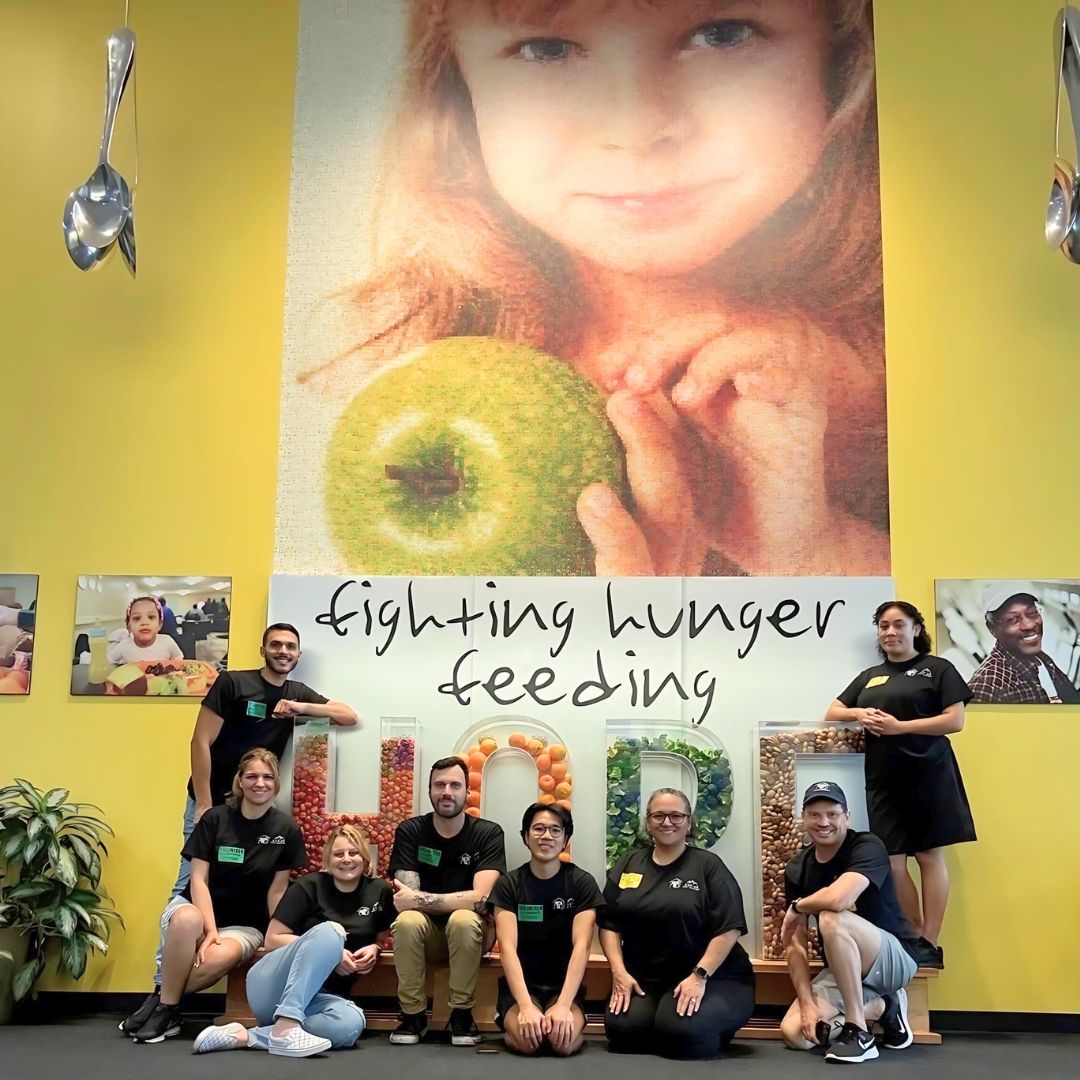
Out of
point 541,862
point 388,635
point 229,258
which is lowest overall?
point 541,862

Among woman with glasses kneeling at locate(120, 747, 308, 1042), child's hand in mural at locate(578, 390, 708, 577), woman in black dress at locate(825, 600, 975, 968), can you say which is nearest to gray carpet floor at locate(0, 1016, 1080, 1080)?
woman with glasses kneeling at locate(120, 747, 308, 1042)

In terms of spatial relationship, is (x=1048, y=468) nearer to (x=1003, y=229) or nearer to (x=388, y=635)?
(x=1003, y=229)

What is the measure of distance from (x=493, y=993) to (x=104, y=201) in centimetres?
334

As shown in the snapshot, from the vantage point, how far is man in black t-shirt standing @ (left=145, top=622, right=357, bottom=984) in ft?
16.8

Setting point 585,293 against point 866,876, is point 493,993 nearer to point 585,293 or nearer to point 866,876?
point 866,876

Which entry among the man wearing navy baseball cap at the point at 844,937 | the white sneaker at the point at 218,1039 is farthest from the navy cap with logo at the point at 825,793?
the white sneaker at the point at 218,1039

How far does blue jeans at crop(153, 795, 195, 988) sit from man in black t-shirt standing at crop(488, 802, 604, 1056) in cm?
130

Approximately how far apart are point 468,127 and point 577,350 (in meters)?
1.21

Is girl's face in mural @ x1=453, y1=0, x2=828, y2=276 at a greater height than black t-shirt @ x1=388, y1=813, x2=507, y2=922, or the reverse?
girl's face in mural @ x1=453, y1=0, x2=828, y2=276

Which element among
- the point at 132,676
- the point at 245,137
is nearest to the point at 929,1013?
the point at 132,676

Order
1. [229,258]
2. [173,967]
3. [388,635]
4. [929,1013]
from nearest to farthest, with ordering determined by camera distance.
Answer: [173,967] → [929,1013] → [388,635] → [229,258]

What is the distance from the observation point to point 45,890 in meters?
4.90

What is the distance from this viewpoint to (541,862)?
15.2 feet

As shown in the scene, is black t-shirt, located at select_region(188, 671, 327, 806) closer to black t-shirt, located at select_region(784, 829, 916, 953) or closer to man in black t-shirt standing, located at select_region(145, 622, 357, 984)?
man in black t-shirt standing, located at select_region(145, 622, 357, 984)
